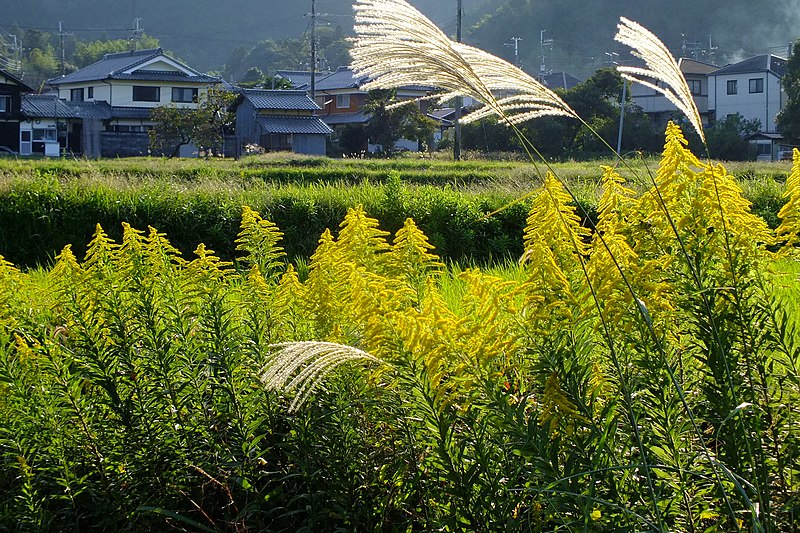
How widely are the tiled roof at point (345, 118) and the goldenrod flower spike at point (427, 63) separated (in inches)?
2198

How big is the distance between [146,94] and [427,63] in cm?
5581

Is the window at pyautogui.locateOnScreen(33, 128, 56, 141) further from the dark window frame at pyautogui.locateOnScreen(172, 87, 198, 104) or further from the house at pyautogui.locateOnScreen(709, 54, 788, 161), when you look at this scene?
the house at pyautogui.locateOnScreen(709, 54, 788, 161)

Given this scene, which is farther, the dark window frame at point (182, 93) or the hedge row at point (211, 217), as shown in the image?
the dark window frame at point (182, 93)

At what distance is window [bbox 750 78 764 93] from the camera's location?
5638 centimetres

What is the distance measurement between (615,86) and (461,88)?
4295 centimetres

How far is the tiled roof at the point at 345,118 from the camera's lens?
5825 cm

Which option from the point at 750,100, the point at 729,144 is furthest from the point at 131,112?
the point at 750,100

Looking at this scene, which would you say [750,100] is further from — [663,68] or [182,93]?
[663,68]

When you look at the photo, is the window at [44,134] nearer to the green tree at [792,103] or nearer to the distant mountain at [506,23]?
the distant mountain at [506,23]

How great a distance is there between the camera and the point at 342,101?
60812 millimetres

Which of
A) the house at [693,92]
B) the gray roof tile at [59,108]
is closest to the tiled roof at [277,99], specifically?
the gray roof tile at [59,108]

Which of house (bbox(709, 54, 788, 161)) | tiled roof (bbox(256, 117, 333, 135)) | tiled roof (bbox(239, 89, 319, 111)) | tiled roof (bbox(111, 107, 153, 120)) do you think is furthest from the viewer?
house (bbox(709, 54, 788, 161))

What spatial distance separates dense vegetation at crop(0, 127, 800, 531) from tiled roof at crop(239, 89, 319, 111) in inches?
1807

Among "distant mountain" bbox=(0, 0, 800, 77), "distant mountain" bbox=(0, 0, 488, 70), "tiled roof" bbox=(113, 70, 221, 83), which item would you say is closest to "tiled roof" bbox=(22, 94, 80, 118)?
"tiled roof" bbox=(113, 70, 221, 83)
